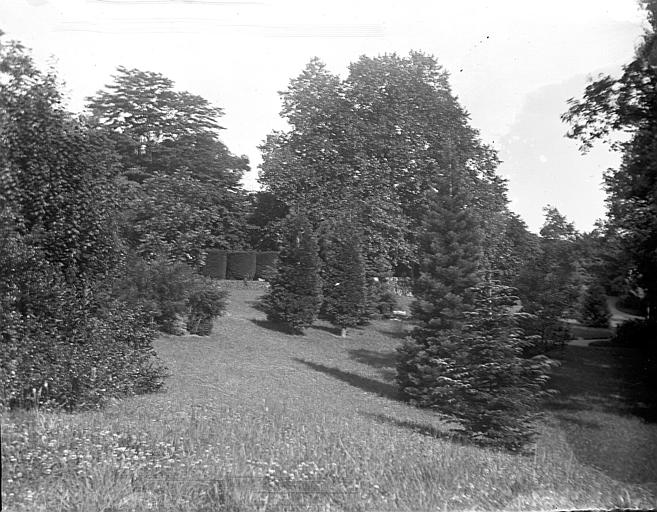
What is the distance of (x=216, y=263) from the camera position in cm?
2280

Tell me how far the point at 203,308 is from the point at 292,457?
8701mm

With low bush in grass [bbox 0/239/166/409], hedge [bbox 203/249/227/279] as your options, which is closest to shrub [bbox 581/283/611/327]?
low bush in grass [bbox 0/239/166/409]

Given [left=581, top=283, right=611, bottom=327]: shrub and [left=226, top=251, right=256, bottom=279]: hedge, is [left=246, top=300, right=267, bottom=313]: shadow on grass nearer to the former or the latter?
[left=226, top=251, right=256, bottom=279]: hedge

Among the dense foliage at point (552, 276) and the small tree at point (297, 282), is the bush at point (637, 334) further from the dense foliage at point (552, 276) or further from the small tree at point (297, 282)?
the small tree at point (297, 282)

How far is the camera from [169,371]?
33.4 ft

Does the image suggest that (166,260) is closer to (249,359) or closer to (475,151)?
(249,359)

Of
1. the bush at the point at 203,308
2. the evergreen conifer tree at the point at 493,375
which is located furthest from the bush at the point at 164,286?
the evergreen conifer tree at the point at 493,375

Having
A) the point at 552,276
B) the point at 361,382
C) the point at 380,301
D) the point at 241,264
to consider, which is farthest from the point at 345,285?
the point at 241,264

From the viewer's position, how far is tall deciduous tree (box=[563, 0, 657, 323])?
9.14m

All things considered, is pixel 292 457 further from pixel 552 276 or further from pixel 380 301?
pixel 380 301

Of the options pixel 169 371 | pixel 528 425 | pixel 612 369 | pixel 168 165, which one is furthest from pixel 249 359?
pixel 168 165

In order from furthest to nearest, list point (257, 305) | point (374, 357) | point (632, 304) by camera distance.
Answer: point (257, 305) < point (374, 357) < point (632, 304)

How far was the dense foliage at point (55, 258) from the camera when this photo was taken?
23.1ft

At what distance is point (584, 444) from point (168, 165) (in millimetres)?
13873
